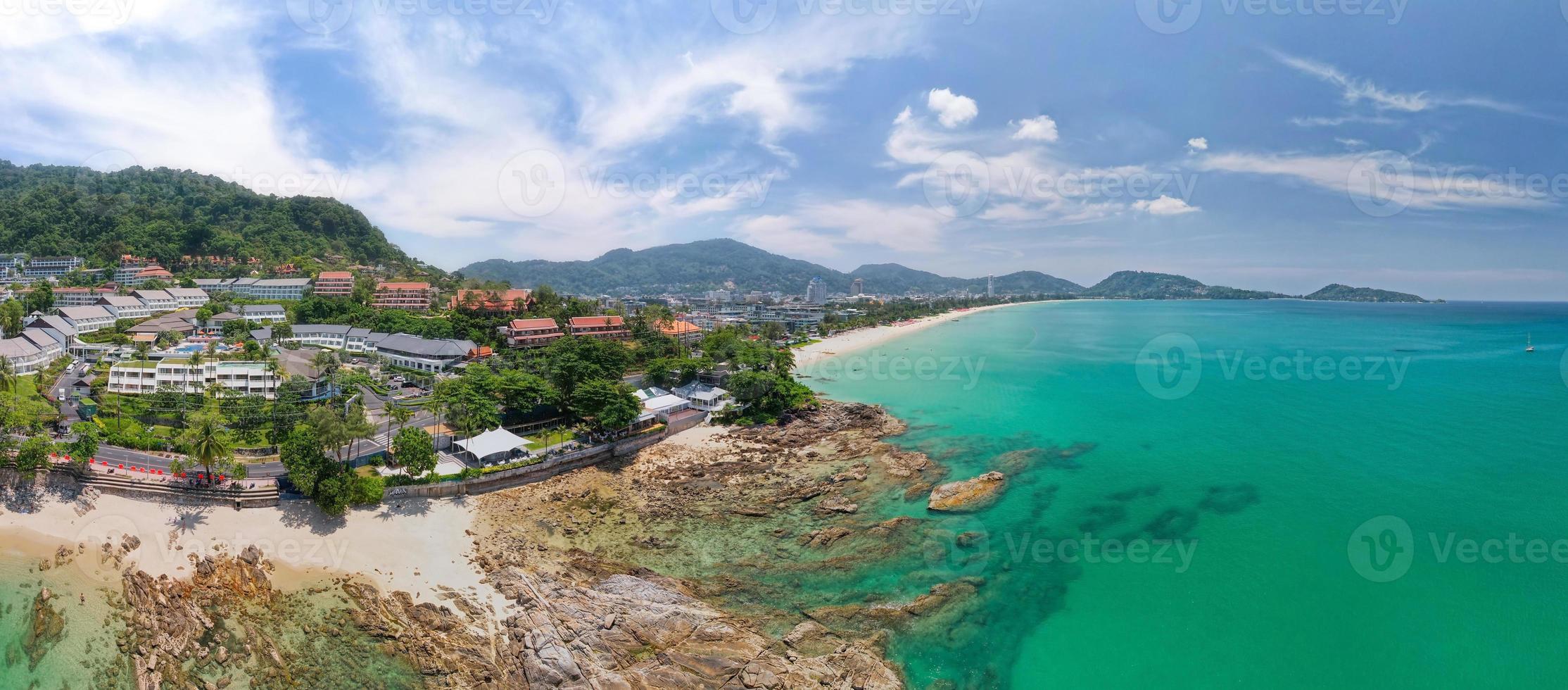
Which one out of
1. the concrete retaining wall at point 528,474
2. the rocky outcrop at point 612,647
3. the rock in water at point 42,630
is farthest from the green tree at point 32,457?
the rocky outcrop at point 612,647

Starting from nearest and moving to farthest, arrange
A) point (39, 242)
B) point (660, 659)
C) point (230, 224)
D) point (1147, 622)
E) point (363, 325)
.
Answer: point (660, 659) < point (1147, 622) < point (363, 325) < point (39, 242) < point (230, 224)

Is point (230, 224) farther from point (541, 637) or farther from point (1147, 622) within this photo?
point (1147, 622)

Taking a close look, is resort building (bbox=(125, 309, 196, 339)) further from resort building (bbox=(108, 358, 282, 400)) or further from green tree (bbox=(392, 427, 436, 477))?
green tree (bbox=(392, 427, 436, 477))

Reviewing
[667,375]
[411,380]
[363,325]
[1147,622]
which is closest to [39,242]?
[363,325]

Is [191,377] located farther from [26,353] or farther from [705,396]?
[705,396]

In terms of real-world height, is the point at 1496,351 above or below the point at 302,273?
below

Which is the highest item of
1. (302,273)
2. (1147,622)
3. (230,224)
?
(230,224)

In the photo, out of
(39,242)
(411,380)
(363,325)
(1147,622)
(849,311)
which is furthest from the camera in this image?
(849,311)

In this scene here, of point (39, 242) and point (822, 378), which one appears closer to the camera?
point (822, 378)
